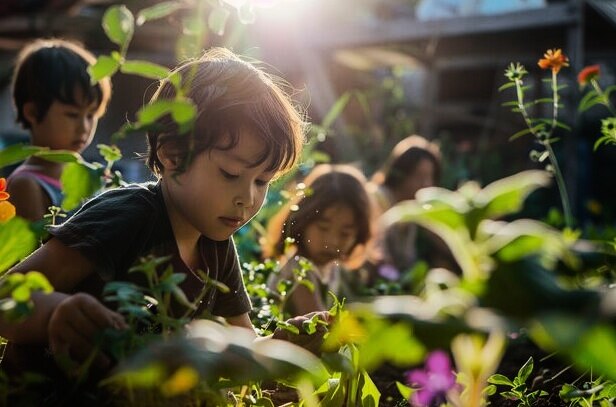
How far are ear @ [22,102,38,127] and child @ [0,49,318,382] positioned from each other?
4.14ft

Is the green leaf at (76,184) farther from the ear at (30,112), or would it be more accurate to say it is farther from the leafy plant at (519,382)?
the ear at (30,112)

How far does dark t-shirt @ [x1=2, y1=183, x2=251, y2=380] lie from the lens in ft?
4.03

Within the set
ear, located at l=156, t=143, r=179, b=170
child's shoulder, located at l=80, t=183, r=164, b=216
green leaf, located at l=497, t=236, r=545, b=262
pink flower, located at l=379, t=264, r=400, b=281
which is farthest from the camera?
pink flower, located at l=379, t=264, r=400, b=281

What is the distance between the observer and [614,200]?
7.62 meters

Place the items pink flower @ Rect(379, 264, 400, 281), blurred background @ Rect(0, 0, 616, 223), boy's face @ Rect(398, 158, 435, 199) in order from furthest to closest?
blurred background @ Rect(0, 0, 616, 223) → boy's face @ Rect(398, 158, 435, 199) → pink flower @ Rect(379, 264, 400, 281)

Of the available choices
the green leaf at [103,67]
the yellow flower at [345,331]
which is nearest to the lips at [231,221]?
the yellow flower at [345,331]

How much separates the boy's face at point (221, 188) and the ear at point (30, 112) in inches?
58.0

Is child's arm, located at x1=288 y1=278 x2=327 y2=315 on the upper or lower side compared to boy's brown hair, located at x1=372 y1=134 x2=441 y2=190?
upper

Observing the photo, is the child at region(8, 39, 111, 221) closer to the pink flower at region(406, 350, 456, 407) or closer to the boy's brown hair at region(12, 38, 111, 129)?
the boy's brown hair at region(12, 38, 111, 129)

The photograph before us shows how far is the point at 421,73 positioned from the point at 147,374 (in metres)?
11.5

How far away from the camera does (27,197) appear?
2.49 meters

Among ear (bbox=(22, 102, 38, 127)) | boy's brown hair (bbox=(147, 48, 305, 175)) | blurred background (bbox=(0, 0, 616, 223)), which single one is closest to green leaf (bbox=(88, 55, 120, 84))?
boy's brown hair (bbox=(147, 48, 305, 175))

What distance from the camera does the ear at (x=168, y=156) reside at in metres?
1.44

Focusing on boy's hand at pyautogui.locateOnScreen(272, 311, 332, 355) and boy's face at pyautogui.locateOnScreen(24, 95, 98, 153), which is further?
boy's face at pyautogui.locateOnScreen(24, 95, 98, 153)
